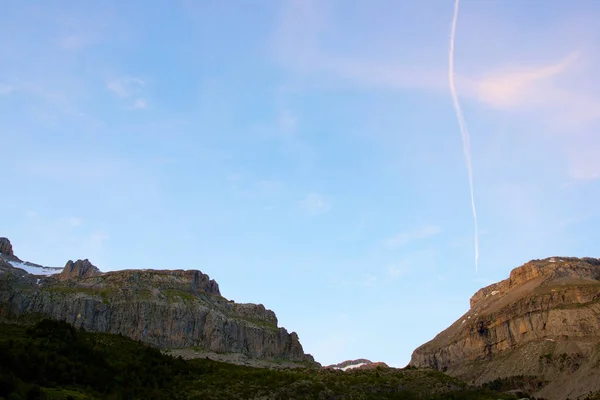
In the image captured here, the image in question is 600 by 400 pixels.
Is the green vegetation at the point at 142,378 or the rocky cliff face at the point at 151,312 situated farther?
the rocky cliff face at the point at 151,312

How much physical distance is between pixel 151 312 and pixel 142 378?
374 ft

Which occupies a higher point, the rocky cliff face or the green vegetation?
the rocky cliff face

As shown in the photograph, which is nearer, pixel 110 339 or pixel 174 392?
pixel 174 392

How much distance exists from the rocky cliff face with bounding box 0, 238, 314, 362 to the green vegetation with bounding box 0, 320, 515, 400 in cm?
9755

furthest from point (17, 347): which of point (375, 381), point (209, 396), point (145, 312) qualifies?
point (145, 312)

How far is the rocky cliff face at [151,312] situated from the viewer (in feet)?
483

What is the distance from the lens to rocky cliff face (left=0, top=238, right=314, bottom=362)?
5797 inches

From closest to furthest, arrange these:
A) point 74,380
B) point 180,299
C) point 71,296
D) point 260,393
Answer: point 74,380 → point 260,393 → point 71,296 → point 180,299

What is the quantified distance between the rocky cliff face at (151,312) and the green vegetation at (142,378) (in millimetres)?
97546

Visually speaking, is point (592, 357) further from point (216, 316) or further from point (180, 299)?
point (180, 299)

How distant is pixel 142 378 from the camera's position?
150ft

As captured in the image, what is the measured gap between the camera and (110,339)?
55156mm

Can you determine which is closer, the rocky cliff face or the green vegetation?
the green vegetation

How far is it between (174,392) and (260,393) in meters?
7.76
